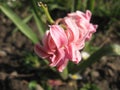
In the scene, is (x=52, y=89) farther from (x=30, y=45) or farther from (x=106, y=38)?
(x=106, y=38)

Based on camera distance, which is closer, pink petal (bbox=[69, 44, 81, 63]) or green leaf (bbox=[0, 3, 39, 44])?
pink petal (bbox=[69, 44, 81, 63])

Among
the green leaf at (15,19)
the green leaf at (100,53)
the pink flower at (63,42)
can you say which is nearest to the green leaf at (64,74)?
the green leaf at (100,53)

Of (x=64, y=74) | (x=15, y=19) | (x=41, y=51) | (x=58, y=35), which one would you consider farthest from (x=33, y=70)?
(x=58, y=35)

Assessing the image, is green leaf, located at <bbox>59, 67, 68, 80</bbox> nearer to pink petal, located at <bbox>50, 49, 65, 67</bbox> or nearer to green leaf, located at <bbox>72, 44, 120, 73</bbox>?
green leaf, located at <bbox>72, 44, 120, 73</bbox>

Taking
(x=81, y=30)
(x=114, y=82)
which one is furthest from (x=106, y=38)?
(x=81, y=30)

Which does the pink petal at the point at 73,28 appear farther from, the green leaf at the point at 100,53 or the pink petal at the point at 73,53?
the green leaf at the point at 100,53

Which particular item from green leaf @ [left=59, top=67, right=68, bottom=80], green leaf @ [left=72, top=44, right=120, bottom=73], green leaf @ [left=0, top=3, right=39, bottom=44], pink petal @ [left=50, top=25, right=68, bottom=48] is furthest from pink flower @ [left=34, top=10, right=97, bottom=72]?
green leaf @ [left=59, top=67, right=68, bottom=80]
